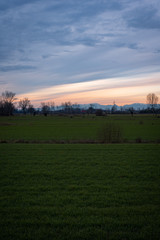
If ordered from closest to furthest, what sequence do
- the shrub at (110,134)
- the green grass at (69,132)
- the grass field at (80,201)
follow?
the grass field at (80,201) → the shrub at (110,134) → the green grass at (69,132)

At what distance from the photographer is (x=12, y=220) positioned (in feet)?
16.5

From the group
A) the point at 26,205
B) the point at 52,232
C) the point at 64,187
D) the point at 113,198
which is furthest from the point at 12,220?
the point at 113,198

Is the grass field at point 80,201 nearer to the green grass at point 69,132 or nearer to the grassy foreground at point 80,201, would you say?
the grassy foreground at point 80,201

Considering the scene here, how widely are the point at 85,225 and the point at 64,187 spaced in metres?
2.64

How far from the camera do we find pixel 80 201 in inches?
239

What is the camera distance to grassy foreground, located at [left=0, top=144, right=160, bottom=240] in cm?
457

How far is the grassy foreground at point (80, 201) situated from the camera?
4.57 m

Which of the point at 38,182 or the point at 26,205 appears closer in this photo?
the point at 26,205

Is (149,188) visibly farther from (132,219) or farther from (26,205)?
(26,205)

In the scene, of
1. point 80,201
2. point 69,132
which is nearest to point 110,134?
point 80,201

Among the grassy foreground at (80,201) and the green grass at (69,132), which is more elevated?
the grassy foreground at (80,201)

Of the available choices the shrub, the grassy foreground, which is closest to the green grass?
the shrub

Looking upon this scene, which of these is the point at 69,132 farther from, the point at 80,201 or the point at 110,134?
the point at 80,201

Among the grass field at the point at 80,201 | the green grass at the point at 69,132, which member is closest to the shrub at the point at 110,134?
the green grass at the point at 69,132
